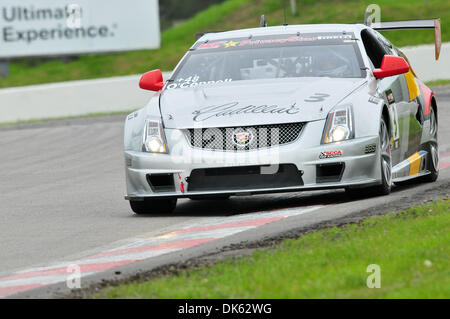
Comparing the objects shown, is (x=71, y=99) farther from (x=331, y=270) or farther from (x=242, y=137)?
(x=331, y=270)

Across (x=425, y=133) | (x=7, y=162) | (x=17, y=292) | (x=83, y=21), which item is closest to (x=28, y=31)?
(x=83, y=21)

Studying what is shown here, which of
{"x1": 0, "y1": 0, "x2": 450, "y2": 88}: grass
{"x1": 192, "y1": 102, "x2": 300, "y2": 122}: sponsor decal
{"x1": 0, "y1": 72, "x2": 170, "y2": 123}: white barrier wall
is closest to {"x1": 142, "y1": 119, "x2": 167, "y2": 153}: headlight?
{"x1": 192, "y1": 102, "x2": 300, "y2": 122}: sponsor decal

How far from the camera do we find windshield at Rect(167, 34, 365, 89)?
10.9m

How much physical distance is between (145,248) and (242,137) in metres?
1.75

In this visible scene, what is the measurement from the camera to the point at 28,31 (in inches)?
1593

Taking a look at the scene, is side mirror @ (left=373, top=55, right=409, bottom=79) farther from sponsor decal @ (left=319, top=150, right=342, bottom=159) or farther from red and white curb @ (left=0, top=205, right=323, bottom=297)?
red and white curb @ (left=0, top=205, right=323, bottom=297)

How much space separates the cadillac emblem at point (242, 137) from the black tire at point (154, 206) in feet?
3.51

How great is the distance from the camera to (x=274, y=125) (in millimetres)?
9836

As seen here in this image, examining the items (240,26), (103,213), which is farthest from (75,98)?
(103,213)

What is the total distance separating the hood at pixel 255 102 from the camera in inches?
389

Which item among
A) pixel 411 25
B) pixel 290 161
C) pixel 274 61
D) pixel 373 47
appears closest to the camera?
pixel 290 161

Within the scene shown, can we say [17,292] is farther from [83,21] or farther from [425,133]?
[83,21]

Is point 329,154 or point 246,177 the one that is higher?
point 329,154
